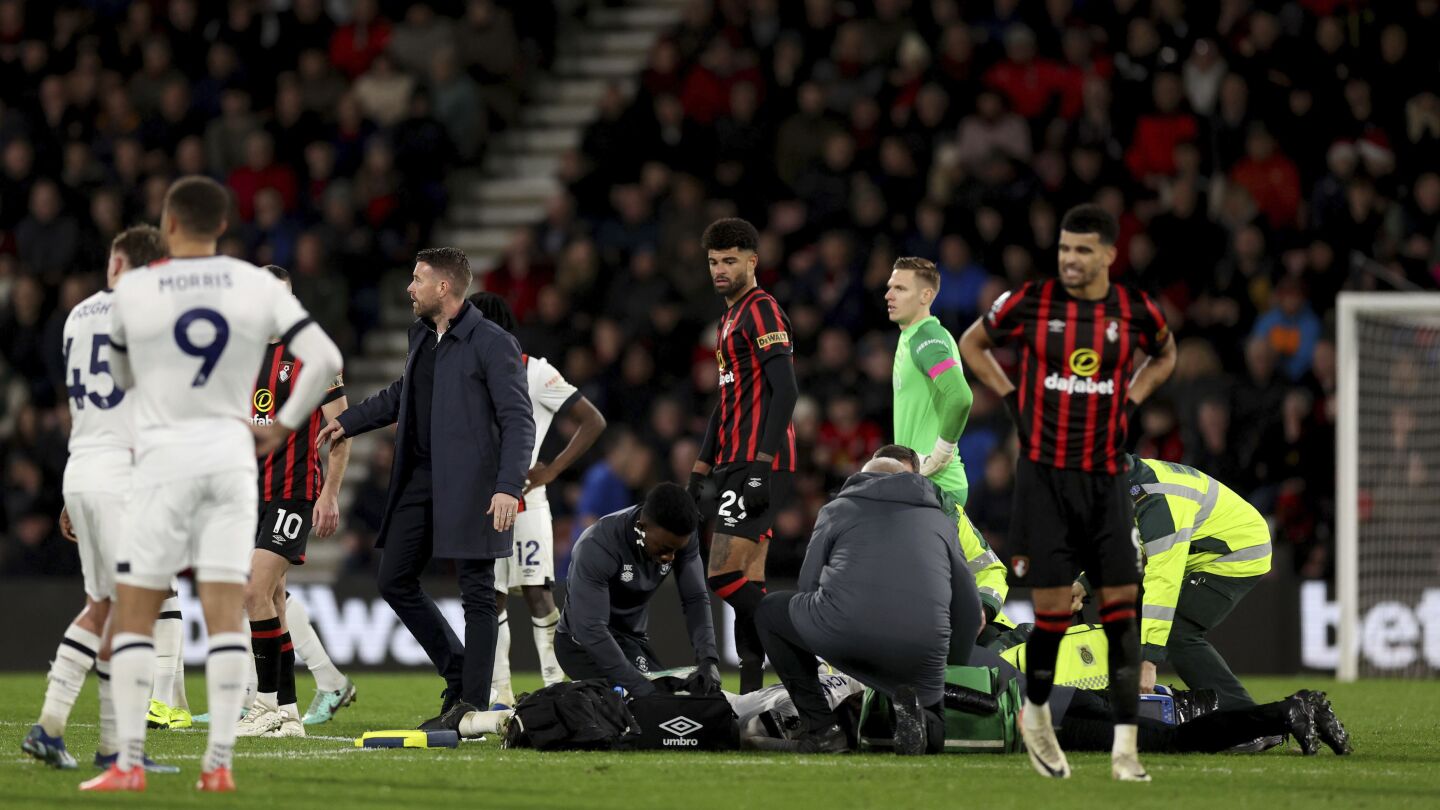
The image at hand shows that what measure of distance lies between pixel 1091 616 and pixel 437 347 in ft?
18.3

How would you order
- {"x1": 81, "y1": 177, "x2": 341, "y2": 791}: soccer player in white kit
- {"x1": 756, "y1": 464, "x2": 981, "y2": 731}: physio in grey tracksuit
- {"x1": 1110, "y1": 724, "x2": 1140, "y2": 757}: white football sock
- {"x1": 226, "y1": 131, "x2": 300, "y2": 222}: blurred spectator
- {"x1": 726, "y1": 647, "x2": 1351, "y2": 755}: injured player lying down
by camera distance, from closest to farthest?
{"x1": 81, "y1": 177, "x2": 341, "y2": 791}: soccer player in white kit
{"x1": 1110, "y1": 724, "x2": 1140, "y2": 757}: white football sock
{"x1": 756, "y1": 464, "x2": 981, "y2": 731}: physio in grey tracksuit
{"x1": 726, "y1": 647, "x2": 1351, "y2": 755}: injured player lying down
{"x1": 226, "y1": 131, "x2": 300, "y2": 222}: blurred spectator

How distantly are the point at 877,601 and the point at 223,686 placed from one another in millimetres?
3032

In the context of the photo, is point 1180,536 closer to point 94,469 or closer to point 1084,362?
point 1084,362

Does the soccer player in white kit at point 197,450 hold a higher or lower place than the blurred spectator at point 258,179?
lower

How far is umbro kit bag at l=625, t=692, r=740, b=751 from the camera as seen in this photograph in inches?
357

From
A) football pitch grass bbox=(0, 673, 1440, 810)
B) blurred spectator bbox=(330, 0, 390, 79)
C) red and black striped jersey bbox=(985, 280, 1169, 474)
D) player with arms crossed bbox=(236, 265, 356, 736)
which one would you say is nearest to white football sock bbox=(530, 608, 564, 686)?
player with arms crossed bbox=(236, 265, 356, 736)

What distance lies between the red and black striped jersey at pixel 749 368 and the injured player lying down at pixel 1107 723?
1365 mm

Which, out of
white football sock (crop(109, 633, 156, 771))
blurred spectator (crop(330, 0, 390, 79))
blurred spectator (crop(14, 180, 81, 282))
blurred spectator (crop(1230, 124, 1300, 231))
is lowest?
white football sock (crop(109, 633, 156, 771))

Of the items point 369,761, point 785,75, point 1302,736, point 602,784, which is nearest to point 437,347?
point 369,761

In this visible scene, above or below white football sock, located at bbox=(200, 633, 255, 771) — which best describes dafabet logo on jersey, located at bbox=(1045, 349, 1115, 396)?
above

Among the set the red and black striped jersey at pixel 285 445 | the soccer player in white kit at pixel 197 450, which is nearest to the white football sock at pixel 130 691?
the soccer player in white kit at pixel 197 450

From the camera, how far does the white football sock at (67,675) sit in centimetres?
793

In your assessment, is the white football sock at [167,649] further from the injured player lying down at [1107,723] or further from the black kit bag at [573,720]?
the injured player lying down at [1107,723]

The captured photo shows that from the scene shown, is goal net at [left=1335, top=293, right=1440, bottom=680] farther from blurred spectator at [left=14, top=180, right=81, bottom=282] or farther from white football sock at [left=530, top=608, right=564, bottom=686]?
blurred spectator at [left=14, top=180, right=81, bottom=282]
